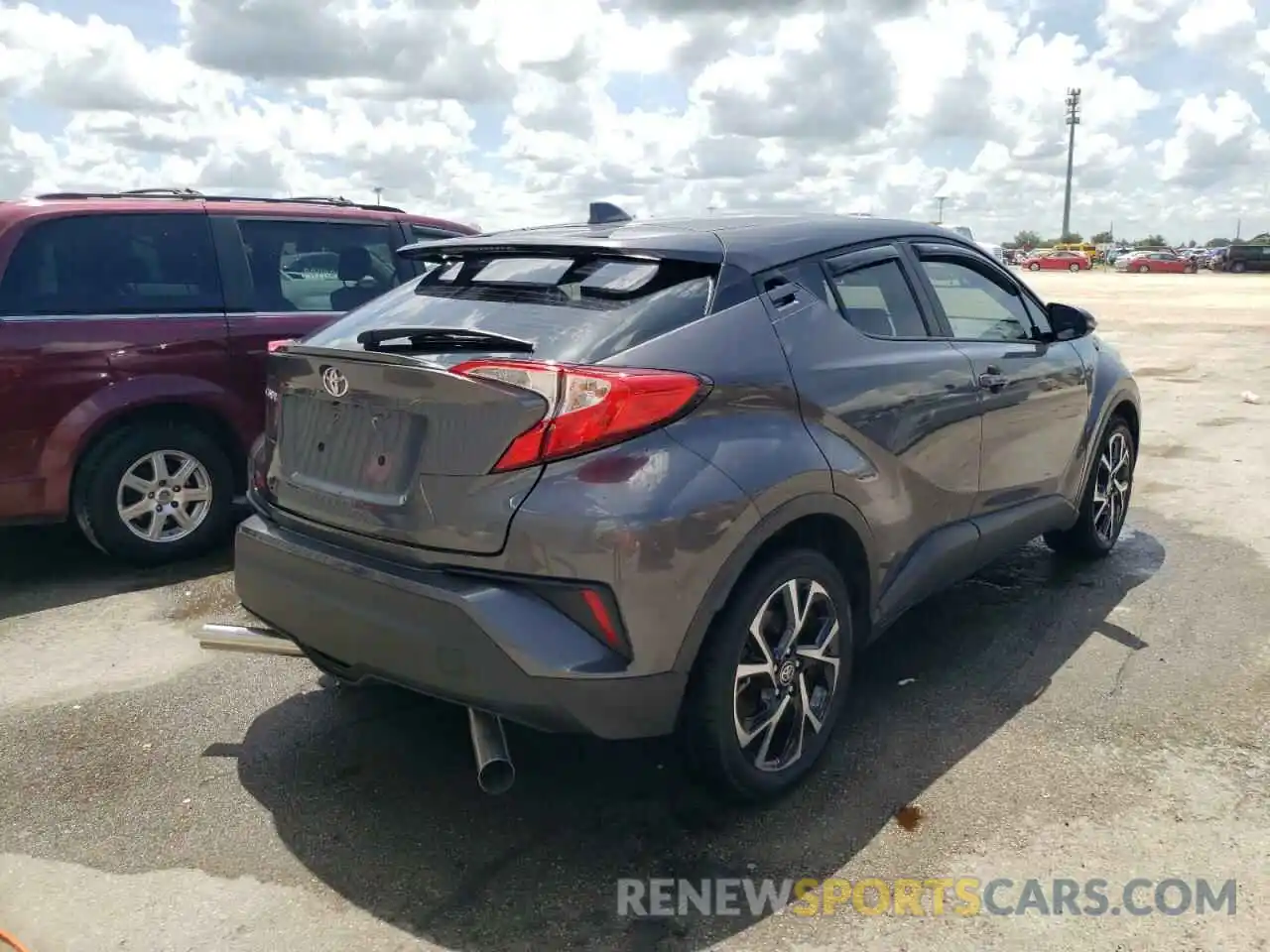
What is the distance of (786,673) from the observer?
10.4 ft

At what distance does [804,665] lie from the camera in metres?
3.25

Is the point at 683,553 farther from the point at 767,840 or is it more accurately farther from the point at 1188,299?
the point at 1188,299

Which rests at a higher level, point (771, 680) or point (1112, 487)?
point (771, 680)

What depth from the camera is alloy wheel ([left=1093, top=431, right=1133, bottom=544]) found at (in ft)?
17.9

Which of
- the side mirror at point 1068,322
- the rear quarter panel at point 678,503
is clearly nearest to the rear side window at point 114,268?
the rear quarter panel at point 678,503

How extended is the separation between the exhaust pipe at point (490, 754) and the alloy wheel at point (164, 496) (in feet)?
10.7

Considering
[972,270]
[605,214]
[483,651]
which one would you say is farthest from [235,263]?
[483,651]

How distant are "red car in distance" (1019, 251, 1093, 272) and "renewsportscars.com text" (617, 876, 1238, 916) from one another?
73.5 metres

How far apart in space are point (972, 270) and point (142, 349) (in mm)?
3904

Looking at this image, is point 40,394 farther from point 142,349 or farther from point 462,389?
point 462,389

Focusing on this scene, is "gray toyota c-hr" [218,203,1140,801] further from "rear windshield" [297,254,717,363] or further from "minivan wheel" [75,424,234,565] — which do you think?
"minivan wheel" [75,424,234,565]

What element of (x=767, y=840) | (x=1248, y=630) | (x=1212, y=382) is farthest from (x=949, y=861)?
(x=1212, y=382)

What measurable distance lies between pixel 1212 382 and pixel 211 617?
1163cm

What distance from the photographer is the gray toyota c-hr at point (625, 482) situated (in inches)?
106
